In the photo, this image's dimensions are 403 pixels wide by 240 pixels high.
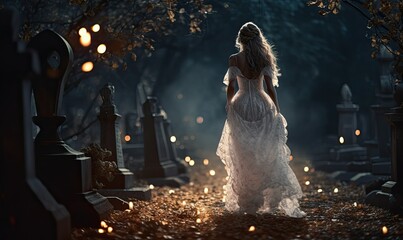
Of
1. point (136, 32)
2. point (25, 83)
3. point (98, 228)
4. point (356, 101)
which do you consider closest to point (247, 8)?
point (356, 101)

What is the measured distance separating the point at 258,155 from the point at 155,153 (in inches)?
256

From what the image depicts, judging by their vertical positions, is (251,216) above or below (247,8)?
below

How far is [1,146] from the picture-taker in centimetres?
550

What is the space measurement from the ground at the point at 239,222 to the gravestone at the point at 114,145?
1.03ft

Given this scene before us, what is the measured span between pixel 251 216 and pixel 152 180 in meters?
6.23

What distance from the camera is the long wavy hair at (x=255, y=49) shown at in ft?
27.2

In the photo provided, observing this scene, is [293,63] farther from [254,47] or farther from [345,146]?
[254,47]

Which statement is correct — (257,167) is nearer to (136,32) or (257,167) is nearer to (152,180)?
(136,32)

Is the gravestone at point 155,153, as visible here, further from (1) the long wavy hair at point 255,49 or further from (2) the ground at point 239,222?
(1) the long wavy hair at point 255,49

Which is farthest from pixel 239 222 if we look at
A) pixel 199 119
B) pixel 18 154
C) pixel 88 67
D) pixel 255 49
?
pixel 199 119

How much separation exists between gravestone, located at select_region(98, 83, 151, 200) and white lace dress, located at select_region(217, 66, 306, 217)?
2.31m

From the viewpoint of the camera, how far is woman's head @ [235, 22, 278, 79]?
8289 mm

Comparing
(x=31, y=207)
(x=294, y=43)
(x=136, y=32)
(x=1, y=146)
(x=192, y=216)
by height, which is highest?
(x=294, y=43)

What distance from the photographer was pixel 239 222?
7758mm
